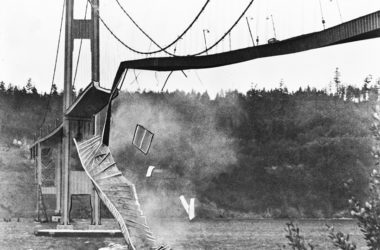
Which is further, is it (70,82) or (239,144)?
(239,144)

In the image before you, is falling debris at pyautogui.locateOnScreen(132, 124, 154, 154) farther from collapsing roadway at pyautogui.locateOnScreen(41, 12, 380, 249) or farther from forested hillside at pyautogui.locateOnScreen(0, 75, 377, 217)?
forested hillside at pyautogui.locateOnScreen(0, 75, 377, 217)

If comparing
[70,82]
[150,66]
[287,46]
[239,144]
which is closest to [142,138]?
[150,66]

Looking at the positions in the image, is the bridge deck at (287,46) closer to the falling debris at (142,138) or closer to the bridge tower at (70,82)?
the falling debris at (142,138)

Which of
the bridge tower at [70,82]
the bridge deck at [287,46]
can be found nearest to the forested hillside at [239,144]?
the bridge tower at [70,82]

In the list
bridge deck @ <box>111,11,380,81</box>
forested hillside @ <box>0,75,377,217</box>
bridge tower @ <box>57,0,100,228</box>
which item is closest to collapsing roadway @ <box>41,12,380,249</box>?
bridge deck @ <box>111,11,380,81</box>

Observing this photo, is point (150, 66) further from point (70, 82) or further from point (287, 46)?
point (70, 82)

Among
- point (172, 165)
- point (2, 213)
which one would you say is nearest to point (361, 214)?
point (2, 213)
